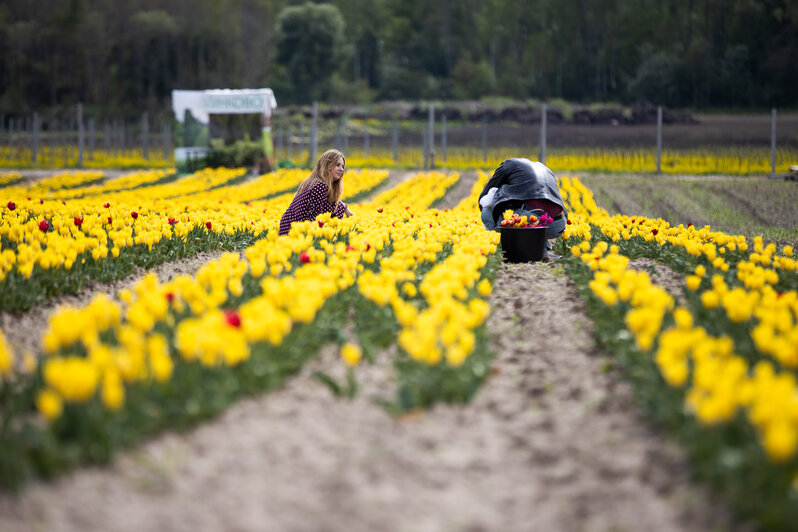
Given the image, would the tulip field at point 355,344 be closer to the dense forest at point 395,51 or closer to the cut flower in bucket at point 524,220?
the cut flower in bucket at point 524,220

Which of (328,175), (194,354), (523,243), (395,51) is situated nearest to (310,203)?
(328,175)

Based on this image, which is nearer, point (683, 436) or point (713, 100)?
point (683, 436)

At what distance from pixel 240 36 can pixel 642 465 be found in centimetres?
7467

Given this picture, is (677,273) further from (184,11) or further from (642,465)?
(184,11)

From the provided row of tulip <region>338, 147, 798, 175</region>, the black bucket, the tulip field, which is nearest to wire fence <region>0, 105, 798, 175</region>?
row of tulip <region>338, 147, 798, 175</region>

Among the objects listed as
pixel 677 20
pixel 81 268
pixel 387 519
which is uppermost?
pixel 677 20

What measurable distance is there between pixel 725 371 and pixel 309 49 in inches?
2467

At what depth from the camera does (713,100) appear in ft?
152

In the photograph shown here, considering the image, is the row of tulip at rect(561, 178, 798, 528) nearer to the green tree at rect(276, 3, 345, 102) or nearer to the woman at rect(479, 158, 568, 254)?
the woman at rect(479, 158, 568, 254)

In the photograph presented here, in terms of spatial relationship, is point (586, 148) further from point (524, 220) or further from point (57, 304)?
point (57, 304)

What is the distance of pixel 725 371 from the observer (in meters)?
→ 3.13

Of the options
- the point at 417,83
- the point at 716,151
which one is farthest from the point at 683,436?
the point at 417,83

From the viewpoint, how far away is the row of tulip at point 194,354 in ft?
9.78

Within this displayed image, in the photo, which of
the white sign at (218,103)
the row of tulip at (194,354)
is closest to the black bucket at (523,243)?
the row of tulip at (194,354)
